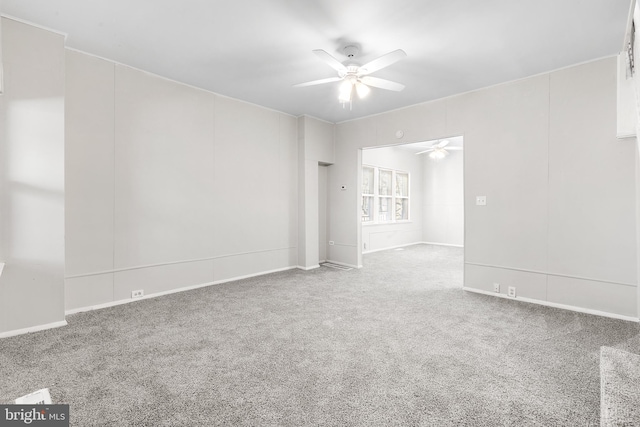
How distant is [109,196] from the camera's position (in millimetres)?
3580

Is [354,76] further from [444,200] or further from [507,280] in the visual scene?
[444,200]

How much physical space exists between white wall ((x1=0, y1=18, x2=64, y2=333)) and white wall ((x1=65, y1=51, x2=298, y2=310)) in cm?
31

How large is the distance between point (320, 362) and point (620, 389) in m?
1.70

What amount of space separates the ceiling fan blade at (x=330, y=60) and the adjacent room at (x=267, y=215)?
0.15 feet

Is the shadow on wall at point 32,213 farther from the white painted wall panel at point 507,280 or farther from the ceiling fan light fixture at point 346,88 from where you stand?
the white painted wall panel at point 507,280

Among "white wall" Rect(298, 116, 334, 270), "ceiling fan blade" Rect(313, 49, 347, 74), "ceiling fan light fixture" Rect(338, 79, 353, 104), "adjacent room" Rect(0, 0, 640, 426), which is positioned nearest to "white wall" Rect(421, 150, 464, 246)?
"adjacent room" Rect(0, 0, 640, 426)

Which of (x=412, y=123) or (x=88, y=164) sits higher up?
(x=412, y=123)

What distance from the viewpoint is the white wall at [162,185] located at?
11.2ft

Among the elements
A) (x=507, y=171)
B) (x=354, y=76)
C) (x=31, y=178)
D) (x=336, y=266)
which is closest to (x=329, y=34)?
(x=354, y=76)

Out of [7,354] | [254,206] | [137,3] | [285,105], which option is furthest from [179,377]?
[285,105]

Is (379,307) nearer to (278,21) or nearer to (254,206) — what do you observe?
(254,206)

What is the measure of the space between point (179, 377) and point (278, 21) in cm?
299

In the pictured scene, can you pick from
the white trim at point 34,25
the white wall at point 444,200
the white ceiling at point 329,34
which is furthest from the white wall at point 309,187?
the white wall at point 444,200

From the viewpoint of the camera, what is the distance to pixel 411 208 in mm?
9461
